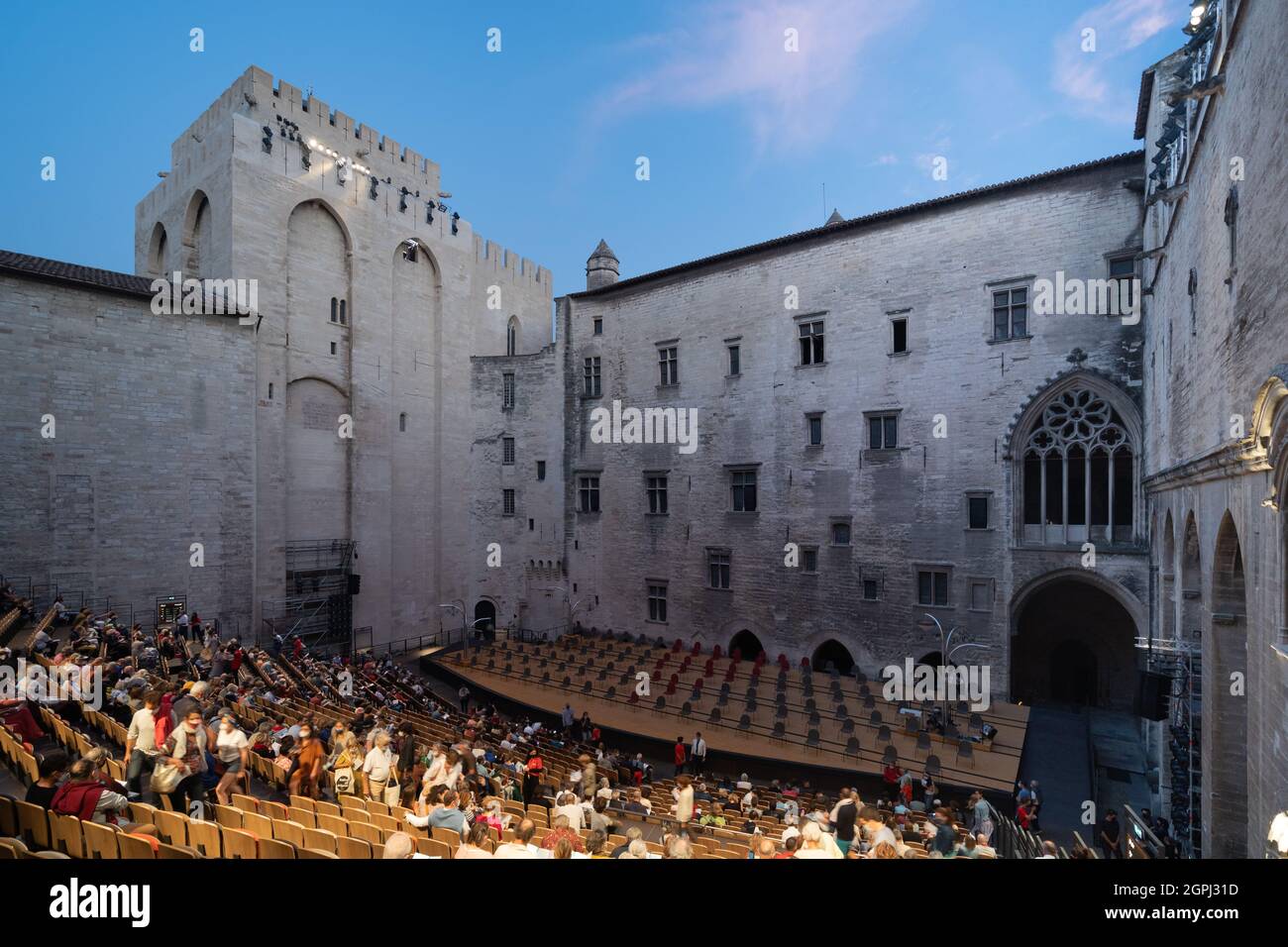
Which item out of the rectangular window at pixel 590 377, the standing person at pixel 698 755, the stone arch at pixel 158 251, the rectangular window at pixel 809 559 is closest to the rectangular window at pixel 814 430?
the rectangular window at pixel 809 559

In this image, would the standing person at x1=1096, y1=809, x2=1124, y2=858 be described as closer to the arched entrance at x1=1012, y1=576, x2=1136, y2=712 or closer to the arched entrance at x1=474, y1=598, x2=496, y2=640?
the arched entrance at x1=1012, y1=576, x2=1136, y2=712

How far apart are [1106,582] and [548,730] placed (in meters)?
17.9

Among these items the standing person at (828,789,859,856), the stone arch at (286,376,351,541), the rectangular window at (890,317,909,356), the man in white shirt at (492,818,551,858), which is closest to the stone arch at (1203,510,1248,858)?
the standing person at (828,789,859,856)

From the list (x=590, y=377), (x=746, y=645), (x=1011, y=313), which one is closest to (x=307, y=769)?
(x=746, y=645)

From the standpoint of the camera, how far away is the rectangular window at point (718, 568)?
87.6 ft

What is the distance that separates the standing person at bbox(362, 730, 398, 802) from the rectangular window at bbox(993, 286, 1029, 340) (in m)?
21.8

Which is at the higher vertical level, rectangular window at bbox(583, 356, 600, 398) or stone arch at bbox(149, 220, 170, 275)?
stone arch at bbox(149, 220, 170, 275)

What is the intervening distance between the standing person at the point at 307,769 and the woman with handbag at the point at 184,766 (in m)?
1.42

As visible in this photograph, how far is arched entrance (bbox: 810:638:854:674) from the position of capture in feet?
79.9

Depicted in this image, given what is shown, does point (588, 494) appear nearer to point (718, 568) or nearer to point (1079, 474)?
point (718, 568)

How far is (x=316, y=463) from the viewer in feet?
88.9

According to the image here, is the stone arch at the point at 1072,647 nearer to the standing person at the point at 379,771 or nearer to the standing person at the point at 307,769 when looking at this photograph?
the standing person at the point at 379,771
